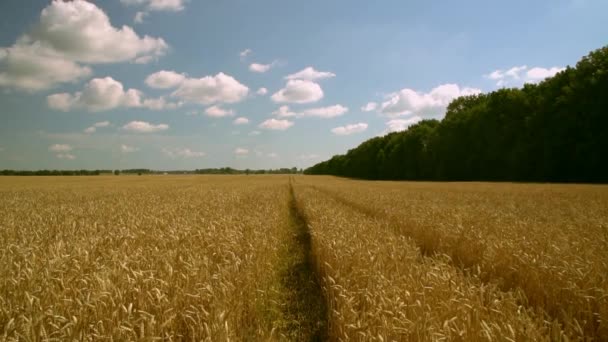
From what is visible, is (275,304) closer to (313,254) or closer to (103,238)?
(313,254)

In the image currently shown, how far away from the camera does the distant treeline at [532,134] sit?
3425 cm

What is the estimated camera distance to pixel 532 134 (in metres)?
42.6

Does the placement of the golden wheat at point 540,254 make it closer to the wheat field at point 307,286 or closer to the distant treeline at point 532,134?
the wheat field at point 307,286

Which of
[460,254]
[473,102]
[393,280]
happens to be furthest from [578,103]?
[393,280]

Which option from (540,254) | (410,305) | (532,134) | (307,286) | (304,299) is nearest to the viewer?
(410,305)

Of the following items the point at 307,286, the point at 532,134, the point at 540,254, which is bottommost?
the point at 307,286

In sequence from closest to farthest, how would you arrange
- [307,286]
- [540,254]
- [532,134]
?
[540,254] → [307,286] → [532,134]

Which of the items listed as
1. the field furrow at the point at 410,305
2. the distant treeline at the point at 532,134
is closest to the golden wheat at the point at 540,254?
the field furrow at the point at 410,305

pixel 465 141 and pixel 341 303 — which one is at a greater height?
pixel 465 141

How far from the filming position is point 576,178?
36.1 metres

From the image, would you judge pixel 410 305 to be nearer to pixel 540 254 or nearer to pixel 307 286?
pixel 307 286

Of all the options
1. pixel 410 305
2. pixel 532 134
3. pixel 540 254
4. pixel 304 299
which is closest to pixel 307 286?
pixel 304 299

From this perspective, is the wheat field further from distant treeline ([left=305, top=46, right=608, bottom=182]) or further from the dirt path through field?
distant treeline ([left=305, top=46, right=608, bottom=182])

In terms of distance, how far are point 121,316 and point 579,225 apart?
34.4ft
